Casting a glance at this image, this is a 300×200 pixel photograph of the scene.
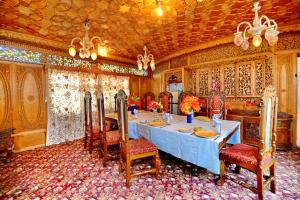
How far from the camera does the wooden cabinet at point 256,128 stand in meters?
3.08

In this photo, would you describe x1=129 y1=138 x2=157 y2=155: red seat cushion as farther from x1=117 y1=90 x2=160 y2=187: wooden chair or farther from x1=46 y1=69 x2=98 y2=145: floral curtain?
x1=46 y1=69 x2=98 y2=145: floral curtain

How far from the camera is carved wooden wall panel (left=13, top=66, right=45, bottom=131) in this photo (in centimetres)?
348

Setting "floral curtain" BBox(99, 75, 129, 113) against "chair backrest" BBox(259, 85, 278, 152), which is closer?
"chair backrest" BBox(259, 85, 278, 152)

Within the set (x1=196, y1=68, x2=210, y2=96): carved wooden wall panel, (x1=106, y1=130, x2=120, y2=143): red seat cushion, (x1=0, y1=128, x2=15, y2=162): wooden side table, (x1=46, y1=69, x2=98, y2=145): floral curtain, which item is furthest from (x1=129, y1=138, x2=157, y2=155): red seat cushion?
(x1=196, y1=68, x2=210, y2=96): carved wooden wall panel

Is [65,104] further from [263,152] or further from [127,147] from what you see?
[263,152]

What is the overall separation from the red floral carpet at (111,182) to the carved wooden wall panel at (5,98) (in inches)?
38.5

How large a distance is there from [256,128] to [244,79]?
137cm

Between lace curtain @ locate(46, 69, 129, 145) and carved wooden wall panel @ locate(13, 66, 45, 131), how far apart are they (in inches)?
7.6

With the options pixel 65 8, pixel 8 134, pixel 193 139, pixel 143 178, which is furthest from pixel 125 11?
pixel 8 134

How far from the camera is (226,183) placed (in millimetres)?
2006

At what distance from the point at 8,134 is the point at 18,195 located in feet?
5.31

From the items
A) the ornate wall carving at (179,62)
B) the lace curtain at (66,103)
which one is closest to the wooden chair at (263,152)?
the lace curtain at (66,103)

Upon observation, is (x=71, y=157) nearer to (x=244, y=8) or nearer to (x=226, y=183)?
(x=226, y=183)

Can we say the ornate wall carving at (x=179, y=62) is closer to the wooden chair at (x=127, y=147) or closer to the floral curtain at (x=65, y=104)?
the floral curtain at (x=65, y=104)
